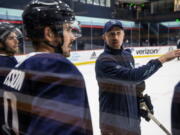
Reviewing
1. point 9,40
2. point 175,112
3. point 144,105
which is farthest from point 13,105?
point 9,40

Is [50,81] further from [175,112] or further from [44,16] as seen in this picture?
[175,112]

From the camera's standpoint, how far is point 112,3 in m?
0.87

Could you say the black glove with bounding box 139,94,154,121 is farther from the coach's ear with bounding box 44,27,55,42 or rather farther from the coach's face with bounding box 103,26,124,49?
the coach's ear with bounding box 44,27,55,42

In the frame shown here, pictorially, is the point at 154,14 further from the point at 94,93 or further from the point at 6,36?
the point at 94,93

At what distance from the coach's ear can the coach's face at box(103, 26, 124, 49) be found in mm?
362

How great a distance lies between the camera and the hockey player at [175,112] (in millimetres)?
517

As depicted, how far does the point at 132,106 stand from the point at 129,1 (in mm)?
517

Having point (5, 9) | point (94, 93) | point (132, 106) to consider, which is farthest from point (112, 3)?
point (94, 93)

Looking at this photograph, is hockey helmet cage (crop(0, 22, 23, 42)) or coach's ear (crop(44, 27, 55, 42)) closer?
coach's ear (crop(44, 27, 55, 42))

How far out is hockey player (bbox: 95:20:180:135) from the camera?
65cm

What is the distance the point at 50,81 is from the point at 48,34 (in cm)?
13

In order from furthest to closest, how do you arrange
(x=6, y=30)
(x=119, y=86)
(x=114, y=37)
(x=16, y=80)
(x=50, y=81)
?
(x=6, y=30), (x=114, y=37), (x=119, y=86), (x=16, y=80), (x=50, y=81)

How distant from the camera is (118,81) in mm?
665

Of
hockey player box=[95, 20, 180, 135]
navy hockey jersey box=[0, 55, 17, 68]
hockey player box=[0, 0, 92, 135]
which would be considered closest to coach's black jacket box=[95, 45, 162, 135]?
hockey player box=[95, 20, 180, 135]
